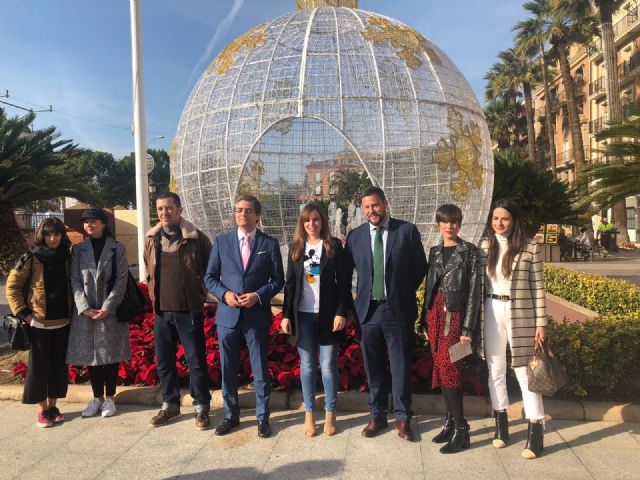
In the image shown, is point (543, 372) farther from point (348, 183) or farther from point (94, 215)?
point (348, 183)

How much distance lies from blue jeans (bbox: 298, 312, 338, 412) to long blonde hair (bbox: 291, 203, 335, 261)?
1.55 feet

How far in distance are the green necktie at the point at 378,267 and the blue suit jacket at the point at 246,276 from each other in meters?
0.74

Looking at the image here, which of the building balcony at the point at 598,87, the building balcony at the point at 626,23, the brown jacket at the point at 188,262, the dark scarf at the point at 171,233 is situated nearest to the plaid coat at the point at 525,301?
the brown jacket at the point at 188,262

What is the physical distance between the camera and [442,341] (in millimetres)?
3465

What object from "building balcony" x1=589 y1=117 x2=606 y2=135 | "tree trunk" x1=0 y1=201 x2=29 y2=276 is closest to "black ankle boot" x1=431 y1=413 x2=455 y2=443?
"tree trunk" x1=0 y1=201 x2=29 y2=276

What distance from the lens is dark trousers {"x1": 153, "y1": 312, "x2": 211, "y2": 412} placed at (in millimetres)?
3865

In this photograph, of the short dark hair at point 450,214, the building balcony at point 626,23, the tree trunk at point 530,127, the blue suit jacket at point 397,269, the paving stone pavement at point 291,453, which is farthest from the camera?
the tree trunk at point 530,127

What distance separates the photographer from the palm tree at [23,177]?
24.6 feet

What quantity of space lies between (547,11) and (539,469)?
3146cm

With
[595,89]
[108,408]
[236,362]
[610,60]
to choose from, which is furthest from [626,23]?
[108,408]

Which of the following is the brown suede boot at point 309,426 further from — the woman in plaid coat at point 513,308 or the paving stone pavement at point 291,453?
the woman in plaid coat at point 513,308

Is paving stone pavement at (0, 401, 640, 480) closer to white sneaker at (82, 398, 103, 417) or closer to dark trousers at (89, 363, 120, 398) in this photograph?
white sneaker at (82, 398, 103, 417)

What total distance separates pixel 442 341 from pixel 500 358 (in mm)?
418

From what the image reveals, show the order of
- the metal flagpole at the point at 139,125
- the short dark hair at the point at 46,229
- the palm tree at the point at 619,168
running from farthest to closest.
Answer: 1. the palm tree at the point at 619,168
2. the metal flagpole at the point at 139,125
3. the short dark hair at the point at 46,229
